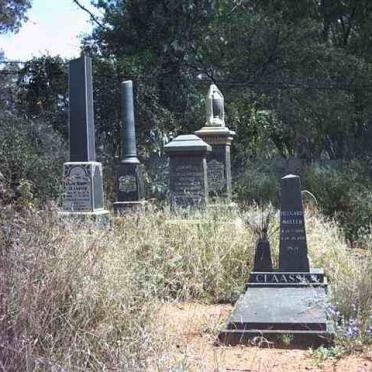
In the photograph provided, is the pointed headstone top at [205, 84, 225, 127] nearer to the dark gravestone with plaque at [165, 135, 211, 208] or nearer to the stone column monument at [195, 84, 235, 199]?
the stone column monument at [195, 84, 235, 199]

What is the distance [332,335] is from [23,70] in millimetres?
16992

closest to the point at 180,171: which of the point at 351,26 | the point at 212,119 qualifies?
the point at 212,119

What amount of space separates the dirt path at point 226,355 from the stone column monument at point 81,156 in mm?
4903

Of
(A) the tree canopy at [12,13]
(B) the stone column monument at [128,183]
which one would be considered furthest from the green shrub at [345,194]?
(A) the tree canopy at [12,13]

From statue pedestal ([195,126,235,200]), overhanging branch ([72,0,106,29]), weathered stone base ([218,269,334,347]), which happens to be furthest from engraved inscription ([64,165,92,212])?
overhanging branch ([72,0,106,29])

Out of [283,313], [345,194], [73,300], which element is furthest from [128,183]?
[73,300]

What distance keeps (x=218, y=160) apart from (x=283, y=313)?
953cm

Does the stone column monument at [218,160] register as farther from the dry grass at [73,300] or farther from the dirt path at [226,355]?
the dirt path at [226,355]

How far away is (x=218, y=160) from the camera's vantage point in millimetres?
15469

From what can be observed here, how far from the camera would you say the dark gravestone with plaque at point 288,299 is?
18.6 feet

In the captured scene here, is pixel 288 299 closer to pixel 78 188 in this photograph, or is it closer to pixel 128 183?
pixel 78 188

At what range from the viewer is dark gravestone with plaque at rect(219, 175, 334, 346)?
18.6 ft

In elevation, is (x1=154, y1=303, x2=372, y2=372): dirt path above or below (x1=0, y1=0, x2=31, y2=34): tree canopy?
below

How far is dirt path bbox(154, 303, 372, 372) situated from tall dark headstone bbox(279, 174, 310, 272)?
1906mm
